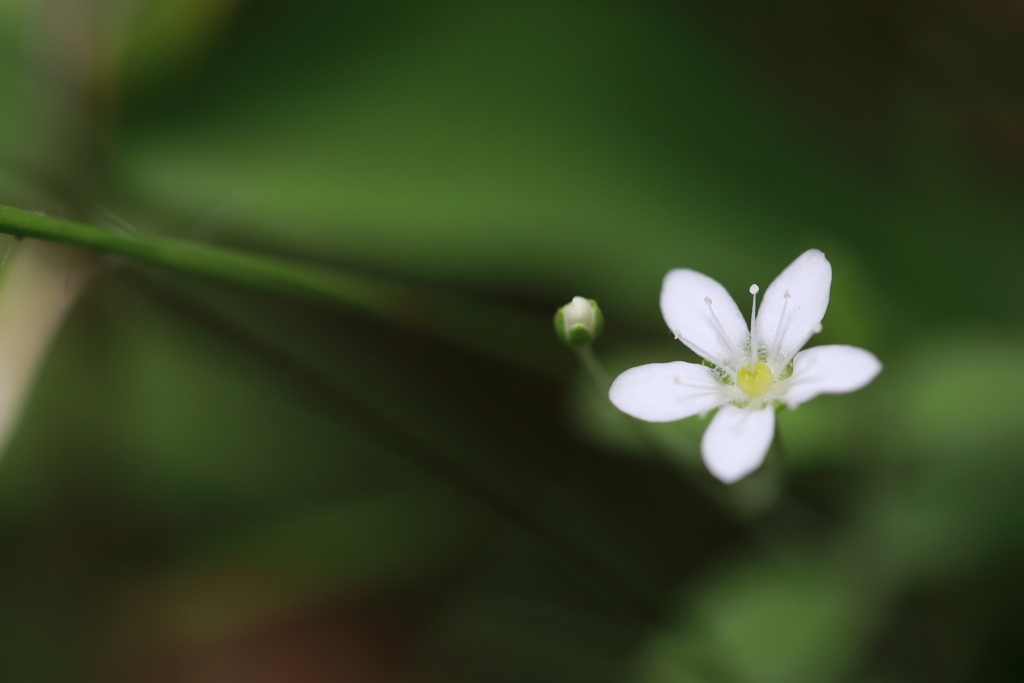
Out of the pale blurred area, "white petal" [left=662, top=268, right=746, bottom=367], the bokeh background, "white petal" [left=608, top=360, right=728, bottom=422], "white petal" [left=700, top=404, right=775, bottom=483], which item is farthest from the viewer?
the bokeh background

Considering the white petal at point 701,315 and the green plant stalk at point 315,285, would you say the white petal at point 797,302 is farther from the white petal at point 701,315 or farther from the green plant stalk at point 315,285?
the green plant stalk at point 315,285

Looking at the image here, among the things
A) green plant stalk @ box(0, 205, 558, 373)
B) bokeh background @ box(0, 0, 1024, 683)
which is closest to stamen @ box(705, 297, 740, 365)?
bokeh background @ box(0, 0, 1024, 683)

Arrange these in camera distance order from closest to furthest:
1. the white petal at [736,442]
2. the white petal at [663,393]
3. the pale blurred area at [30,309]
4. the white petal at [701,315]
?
the white petal at [736,442]
the white petal at [663,393]
the white petal at [701,315]
the pale blurred area at [30,309]

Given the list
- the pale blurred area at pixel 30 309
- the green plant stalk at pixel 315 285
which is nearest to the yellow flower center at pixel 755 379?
the green plant stalk at pixel 315 285

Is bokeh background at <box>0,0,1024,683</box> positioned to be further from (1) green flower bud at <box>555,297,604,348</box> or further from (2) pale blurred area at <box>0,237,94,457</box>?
(1) green flower bud at <box>555,297,604,348</box>

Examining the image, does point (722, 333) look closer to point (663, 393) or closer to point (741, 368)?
point (741, 368)

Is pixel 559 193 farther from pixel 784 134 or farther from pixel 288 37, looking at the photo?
pixel 288 37
